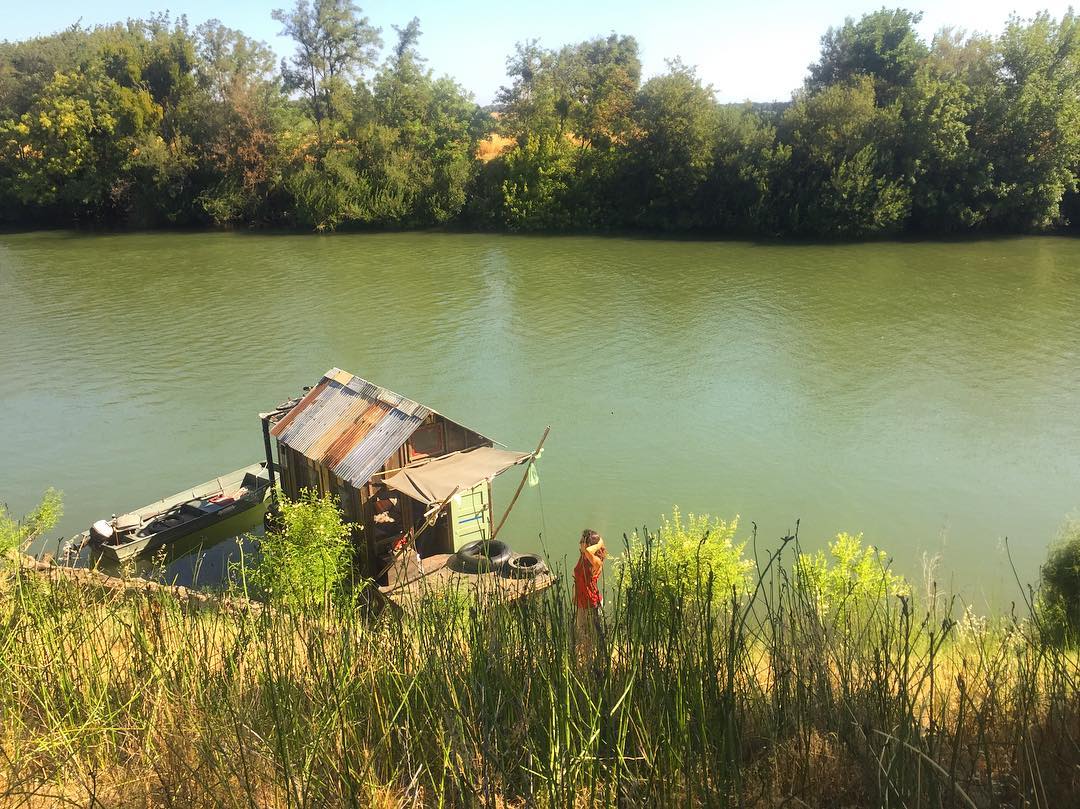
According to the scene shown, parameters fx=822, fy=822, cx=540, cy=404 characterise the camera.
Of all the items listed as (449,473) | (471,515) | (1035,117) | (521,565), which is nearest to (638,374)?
(471,515)

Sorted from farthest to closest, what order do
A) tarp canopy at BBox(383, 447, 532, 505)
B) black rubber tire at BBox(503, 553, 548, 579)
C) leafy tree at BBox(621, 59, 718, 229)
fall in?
1. leafy tree at BBox(621, 59, 718, 229)
2. tarp canopy at BBox(383, 447, 532, 505)
3. black rubber tire at BBox(503, 553, 548, 579)

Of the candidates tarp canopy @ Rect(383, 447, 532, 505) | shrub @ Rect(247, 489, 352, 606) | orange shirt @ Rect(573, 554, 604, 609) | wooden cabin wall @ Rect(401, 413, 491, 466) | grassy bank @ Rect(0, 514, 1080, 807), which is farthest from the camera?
wooden cabin wall @ Rect(401, 413, 491, 466)

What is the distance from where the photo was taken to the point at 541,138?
36812mm

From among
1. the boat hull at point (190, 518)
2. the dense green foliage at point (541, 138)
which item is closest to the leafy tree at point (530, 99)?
the dense green foliage at point (541, 138)

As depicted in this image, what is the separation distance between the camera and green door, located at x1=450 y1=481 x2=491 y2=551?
9312mm

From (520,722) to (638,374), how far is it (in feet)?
50.7

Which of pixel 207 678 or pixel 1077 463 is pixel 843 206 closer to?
pixel 1077 463

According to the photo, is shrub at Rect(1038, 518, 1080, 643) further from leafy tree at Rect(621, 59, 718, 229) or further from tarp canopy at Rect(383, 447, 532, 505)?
leafy tree at Rect(621, 59, 718, 229)

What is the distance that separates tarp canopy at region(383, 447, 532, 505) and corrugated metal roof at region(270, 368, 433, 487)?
0.38 metres

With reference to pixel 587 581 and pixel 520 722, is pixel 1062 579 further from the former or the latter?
pixel 520 722

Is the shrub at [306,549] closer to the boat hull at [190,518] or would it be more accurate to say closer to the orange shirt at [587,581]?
the boat hull at [190,518]

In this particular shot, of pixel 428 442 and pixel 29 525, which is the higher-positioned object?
pixel 428 442

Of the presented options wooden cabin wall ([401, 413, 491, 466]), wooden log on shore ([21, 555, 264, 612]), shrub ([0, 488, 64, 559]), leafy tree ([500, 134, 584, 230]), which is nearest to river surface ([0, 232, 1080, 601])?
shrub ([0, 488, 64, 559])

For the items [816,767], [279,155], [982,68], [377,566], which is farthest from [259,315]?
[982,68]
